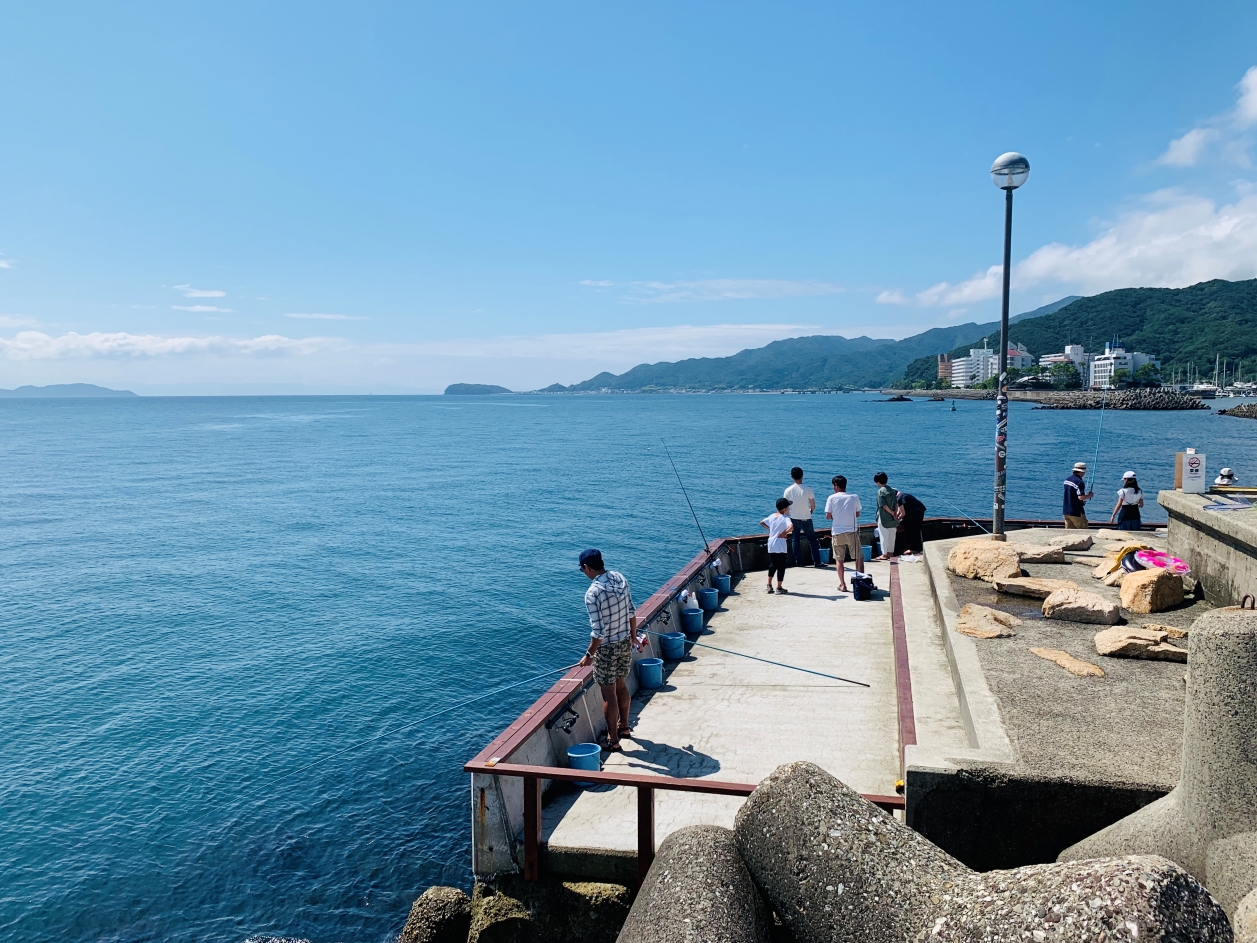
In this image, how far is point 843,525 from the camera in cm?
1477

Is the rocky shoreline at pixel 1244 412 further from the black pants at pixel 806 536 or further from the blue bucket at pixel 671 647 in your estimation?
the blue bucket at pixel 671 647

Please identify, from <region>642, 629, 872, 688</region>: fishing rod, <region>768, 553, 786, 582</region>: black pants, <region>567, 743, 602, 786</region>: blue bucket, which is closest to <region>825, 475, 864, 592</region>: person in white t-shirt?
<region>768, 553, 786, 582</region>: black pants

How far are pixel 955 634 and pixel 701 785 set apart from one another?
15.6ft

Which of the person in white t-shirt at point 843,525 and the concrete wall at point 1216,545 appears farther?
the person in white t-shirt at point 843,525

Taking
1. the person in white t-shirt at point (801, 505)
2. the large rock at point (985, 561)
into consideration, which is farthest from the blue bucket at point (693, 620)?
the large rock at point (985, 561)

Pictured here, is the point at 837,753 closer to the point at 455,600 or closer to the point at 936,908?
the point at 936,908

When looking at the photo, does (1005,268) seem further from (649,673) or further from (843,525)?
(649,673)

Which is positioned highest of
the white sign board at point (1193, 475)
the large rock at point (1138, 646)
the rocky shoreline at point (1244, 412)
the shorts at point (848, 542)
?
the white sign board at point (1193, 475)

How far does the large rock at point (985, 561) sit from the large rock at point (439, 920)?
7747 millimetres

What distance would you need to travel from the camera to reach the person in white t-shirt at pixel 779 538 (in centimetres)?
1409

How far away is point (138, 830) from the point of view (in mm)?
11852

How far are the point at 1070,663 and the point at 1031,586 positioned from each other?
2489 millimetres

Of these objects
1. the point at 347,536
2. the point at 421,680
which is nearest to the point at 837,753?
the point at 421,680

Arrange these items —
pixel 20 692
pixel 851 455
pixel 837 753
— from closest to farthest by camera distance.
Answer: pixel 837 753
pixel 20 692
pixel 851 455
